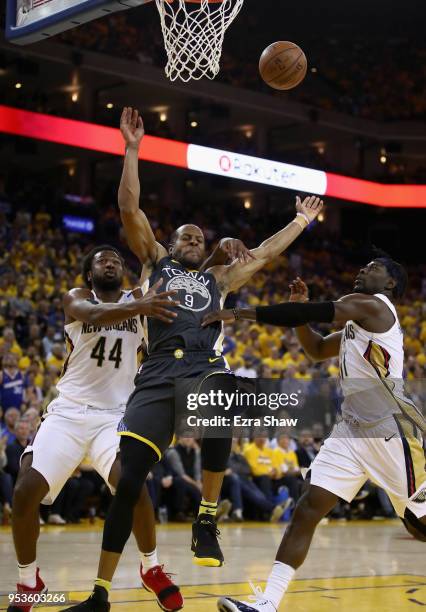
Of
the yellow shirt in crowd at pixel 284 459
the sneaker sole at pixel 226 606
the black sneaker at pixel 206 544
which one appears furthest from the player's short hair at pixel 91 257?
the yellow shirt in crowd at pixel 284 459

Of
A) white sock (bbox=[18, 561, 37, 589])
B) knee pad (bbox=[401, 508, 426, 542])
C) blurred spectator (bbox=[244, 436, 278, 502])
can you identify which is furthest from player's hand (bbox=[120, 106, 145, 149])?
blurred spectator (bbox=[244, 436, 278, 502])

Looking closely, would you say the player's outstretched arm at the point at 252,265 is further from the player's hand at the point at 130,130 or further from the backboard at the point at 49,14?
the backboard at the point at 49,14

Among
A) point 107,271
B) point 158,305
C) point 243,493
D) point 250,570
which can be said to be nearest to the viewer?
point 158,305

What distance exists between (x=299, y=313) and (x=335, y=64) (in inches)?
915

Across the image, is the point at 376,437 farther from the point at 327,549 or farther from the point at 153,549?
the point at 327,549

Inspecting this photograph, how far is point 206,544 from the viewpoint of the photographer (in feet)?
16.6

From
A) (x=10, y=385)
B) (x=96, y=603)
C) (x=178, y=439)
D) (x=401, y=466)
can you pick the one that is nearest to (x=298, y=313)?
(x=401, y=466)

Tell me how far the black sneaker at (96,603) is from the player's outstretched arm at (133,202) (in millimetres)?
1859

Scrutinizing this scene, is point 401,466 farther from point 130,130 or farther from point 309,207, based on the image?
point 130,130

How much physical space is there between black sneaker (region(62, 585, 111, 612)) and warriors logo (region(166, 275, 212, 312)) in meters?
1.59

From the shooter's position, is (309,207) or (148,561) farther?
(309,207)

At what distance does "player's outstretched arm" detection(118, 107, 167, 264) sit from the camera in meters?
5.14

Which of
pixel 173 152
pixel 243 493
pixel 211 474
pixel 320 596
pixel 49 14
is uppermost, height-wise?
pixel 173 152

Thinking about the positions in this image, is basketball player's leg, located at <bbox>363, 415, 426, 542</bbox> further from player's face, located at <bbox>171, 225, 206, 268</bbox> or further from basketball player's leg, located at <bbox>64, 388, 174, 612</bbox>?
player's face, located at <bbox>171, 225, 206, 268</bbox>
